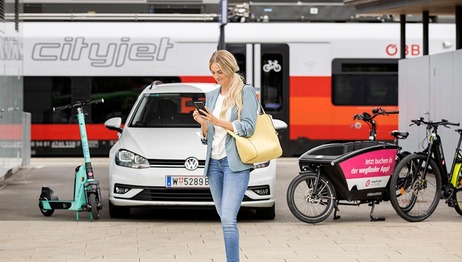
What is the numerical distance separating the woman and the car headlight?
4552 millimetres

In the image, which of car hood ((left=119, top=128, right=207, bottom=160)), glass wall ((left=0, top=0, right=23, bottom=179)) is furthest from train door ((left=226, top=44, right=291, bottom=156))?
car hood ((left=119, top=128, right=207, bottom=160))

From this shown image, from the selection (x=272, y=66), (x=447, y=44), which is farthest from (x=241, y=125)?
(x=447, y=44)

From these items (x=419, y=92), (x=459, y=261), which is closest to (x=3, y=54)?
(x=419, y=92)

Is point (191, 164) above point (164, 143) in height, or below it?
below

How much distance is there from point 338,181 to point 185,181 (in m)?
1.66

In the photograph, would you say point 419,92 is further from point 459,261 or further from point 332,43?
point 459,261

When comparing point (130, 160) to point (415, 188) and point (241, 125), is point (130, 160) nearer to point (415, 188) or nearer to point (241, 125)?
point (415, 188)

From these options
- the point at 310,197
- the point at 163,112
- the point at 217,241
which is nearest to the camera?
the point at 217,241

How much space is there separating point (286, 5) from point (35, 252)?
650 inches

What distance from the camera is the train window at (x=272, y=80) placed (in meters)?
25.5

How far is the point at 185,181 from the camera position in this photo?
40.0 ft

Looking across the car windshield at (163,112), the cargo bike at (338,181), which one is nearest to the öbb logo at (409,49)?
the car windshield at (163,112)

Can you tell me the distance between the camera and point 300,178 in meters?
12.2

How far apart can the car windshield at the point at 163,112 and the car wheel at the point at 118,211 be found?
3.79 feet
